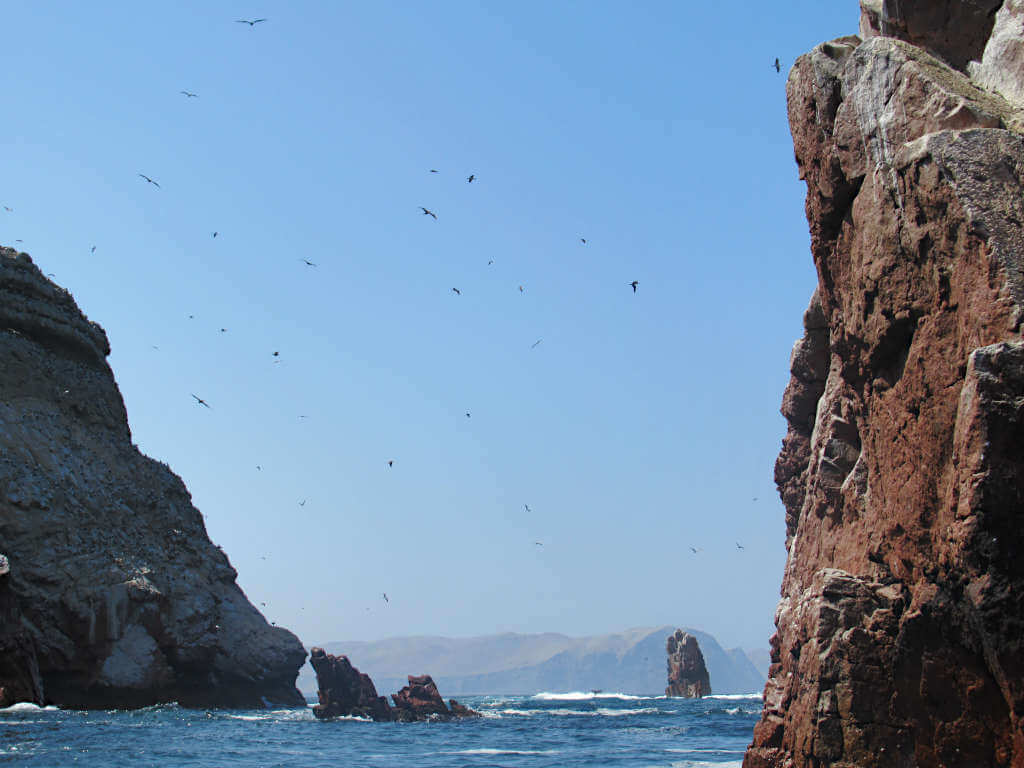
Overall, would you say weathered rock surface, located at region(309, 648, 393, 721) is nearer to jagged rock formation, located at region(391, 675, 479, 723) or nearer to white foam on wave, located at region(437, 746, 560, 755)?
jagged rock formation, located at region(391, 675, 479, 723)

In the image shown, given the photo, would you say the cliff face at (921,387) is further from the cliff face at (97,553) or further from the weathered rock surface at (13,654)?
the cliff face at (97,553)

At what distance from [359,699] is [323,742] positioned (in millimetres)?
23483

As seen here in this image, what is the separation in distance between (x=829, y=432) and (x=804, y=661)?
310 inches

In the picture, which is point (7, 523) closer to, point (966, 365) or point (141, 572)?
point (141, 572)

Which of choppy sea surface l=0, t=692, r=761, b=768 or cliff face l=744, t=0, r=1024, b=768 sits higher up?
cliff face l=744, t=0, r=1024, b=768

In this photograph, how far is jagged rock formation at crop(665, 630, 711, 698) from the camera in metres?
119

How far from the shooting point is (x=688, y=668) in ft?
393

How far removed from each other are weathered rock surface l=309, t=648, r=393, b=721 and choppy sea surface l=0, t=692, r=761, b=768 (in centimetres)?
653

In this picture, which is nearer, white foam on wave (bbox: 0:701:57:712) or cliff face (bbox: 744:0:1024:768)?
cliff face (bbox: 744:0:1024:768)

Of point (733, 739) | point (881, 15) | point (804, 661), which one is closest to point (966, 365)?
point (804, 661)

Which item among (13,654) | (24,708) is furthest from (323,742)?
(24,708)

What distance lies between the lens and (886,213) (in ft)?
38.1

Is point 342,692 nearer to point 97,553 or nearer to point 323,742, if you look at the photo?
point 97,553

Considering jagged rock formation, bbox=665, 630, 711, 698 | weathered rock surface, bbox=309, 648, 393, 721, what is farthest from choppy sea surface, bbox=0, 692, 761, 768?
jagged rock formation, bbox=665, 630, 711, 698
